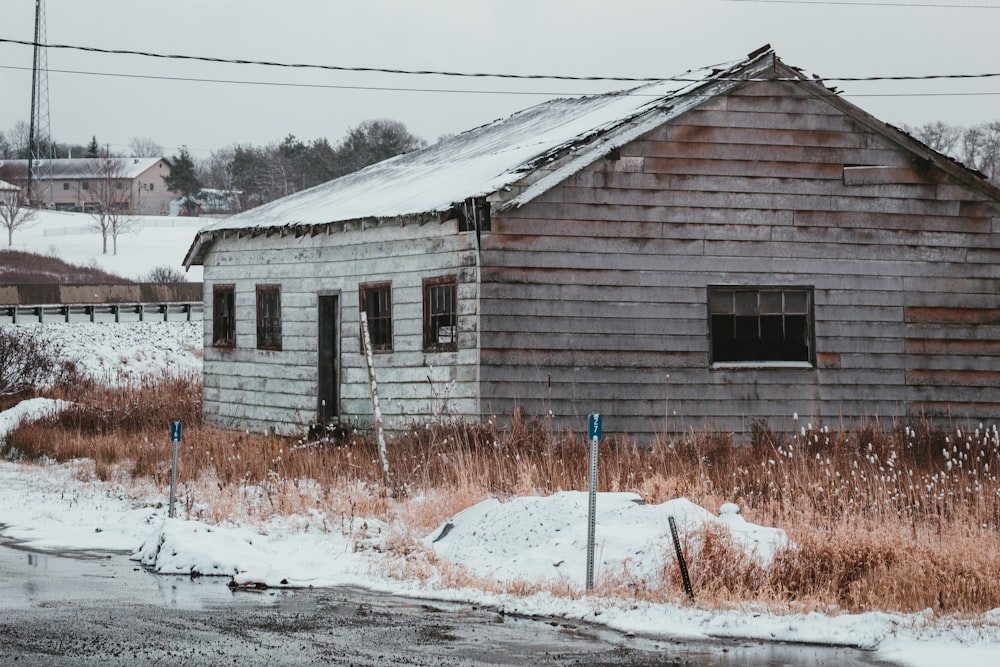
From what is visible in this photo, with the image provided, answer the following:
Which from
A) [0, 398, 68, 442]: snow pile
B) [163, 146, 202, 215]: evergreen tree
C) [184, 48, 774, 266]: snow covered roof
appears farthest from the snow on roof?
[163, 146, 202, 215]: evergreen tree

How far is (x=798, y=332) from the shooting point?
1753cm

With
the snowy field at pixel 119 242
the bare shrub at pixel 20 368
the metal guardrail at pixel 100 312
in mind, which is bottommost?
the bare shrub at pixel 20 368

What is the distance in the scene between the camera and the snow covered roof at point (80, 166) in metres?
120

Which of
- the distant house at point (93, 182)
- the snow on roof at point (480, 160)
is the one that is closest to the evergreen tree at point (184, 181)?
the distant house at point (93, 182)

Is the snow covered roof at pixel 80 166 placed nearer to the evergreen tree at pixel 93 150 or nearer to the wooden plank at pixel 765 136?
the evergreen tree at pixel 93 150

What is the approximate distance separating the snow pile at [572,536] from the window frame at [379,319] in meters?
6.96

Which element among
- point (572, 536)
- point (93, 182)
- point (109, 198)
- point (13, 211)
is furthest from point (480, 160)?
point (93, 182)

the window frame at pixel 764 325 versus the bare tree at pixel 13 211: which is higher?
the bare tree at pixel 13 211

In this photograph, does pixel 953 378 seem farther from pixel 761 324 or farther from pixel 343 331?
pixel 343 331

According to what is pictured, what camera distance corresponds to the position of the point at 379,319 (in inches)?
728

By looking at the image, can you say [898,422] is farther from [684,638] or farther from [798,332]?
[684,638]

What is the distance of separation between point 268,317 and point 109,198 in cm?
8063

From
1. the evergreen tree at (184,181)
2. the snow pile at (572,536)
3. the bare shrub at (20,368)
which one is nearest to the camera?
the snow pile at (572,536)

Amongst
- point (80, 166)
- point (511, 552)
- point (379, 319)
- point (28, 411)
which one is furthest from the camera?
point (80, 166)
